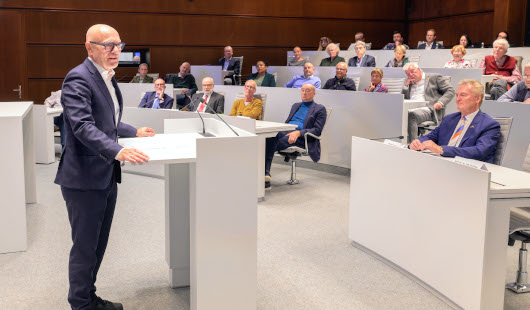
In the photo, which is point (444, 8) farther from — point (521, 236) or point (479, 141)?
point (521, 236)

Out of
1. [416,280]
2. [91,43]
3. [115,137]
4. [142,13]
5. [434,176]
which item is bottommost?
[416,280]

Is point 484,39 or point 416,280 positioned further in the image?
point 484,39

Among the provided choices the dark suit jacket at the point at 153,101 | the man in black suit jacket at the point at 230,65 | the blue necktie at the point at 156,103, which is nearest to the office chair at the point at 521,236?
the dark suit jacket at the point at 153,101

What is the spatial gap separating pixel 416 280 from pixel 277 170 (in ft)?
12.4

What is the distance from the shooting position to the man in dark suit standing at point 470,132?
3.89 metres

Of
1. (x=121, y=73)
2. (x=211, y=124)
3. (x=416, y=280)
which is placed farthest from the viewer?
(x=121, y=73)

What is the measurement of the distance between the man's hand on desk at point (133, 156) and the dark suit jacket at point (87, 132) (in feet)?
0.15

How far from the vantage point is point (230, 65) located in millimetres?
11539

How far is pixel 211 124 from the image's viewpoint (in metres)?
3.30

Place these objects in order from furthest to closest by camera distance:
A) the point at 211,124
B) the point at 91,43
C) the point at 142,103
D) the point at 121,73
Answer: the point at 121,73, the point at 142,103, the point at 211,124, the point at 91,43

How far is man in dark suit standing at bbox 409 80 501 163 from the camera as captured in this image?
3.89 meters

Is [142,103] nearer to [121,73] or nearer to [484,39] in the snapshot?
[121,73]

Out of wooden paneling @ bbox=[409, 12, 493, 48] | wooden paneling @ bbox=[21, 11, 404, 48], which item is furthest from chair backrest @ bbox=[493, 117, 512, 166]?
wooden paneling @ bbox=[21, 11, 404, 48]

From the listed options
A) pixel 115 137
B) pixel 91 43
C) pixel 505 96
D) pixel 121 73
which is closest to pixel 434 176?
pixel 115 137
